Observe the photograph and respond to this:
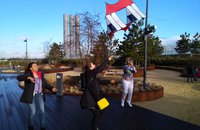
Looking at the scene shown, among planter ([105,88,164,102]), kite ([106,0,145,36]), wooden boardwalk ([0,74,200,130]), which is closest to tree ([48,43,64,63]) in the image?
kite ([106,0,145,36])

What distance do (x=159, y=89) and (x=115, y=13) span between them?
6335 millimetres

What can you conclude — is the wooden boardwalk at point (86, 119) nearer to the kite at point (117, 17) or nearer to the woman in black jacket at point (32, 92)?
the woman in black jacket at point (32, 92)

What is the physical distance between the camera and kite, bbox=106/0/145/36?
1445cm

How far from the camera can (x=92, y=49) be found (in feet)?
48.6

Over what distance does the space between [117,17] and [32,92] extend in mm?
11150

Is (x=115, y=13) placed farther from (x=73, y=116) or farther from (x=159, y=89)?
(x=73, y=116)

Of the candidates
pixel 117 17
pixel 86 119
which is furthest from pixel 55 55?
pixel 86 119

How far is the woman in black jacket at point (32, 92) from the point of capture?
5.12 meters

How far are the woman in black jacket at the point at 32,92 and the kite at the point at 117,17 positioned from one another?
980cm

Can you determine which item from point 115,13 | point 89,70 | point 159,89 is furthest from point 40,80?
point 115,13

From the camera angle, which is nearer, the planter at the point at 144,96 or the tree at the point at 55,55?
the planter at the point at 144,96

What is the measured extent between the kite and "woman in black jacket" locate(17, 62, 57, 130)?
9799mm

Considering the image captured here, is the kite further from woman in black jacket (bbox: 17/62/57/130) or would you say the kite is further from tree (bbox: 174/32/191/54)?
tree (bbox: 174/32/191/54)

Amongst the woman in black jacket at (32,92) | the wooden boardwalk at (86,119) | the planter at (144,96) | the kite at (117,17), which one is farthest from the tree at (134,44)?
the woman in black jacket at (32,92)
